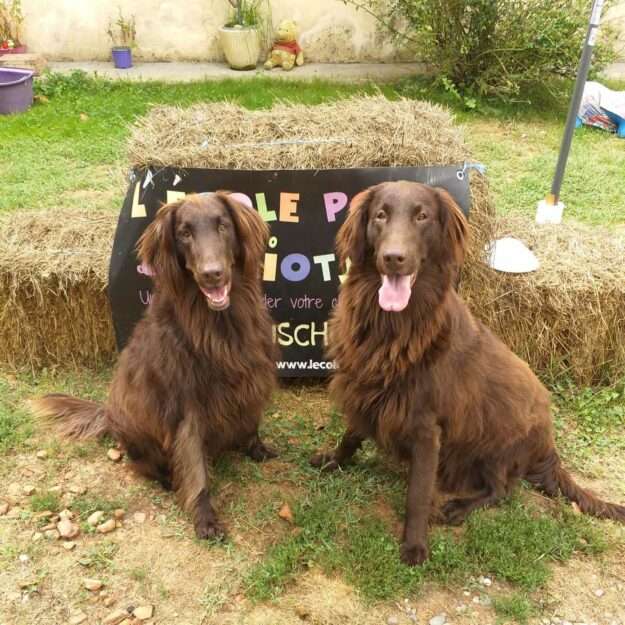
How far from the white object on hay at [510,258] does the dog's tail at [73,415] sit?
2.29 metres

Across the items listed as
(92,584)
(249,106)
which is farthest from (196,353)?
(249,106)

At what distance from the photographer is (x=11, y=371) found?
3910 mm

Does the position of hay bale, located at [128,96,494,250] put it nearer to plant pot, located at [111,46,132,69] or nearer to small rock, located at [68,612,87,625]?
small rock, located at [68,612,87,625]

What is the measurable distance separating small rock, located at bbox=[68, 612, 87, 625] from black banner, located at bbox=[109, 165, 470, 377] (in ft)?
5.00

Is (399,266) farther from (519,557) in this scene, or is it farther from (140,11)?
(140,11)

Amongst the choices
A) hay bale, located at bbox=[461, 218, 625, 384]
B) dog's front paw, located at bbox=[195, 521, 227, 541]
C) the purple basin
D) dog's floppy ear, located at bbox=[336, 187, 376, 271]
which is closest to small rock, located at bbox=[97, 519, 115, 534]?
dog's front paw, located at bbox=[195, 521, 227, 541]

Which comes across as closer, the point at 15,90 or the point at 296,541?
the point at 296,541

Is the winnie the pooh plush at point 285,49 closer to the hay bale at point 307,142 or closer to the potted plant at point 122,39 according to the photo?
the potted plant at point 122,39

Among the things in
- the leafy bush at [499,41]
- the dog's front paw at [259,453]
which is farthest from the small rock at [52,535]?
the leafy bush at [499,41]

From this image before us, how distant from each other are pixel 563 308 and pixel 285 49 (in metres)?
6.73

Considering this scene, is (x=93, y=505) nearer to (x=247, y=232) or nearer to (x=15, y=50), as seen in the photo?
(x=247, y=232)

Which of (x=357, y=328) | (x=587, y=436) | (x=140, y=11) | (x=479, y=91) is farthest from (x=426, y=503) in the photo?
(x=140, y=11)

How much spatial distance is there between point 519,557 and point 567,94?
7.05 m

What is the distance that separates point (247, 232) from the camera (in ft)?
8.63
